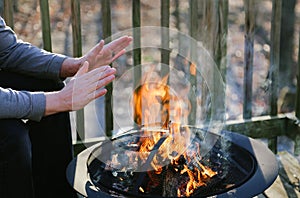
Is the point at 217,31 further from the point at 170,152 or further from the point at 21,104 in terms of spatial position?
the point at 21,104

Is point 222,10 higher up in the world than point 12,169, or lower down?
higher up

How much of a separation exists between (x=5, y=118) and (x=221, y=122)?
50.7 inches

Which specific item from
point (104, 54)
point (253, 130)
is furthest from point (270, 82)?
point (104, 54)

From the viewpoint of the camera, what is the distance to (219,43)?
7.86ft

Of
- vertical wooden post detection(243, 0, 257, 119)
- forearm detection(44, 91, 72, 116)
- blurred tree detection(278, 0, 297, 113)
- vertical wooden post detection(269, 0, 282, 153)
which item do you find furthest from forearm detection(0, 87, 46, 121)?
blurred tree detection(278, 0, 297, 113)

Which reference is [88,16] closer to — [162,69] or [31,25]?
[31,25]

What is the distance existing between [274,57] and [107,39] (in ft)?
2.96

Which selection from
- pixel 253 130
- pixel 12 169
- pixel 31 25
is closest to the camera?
pixel 12 169

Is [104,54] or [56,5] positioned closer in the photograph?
[104,54]

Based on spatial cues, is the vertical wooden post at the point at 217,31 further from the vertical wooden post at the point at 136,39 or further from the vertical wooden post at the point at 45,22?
the vertical wooden post at the point at 45,22

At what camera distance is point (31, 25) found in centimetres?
527

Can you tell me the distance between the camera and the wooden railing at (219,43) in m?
2.20

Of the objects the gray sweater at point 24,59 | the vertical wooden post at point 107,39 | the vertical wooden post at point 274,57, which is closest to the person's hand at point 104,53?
the gray sweater at point 24,59

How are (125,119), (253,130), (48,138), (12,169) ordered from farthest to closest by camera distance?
(125,119) < (253,130) < (48,138) < (12,169)
